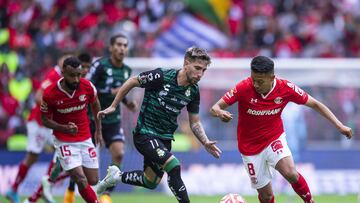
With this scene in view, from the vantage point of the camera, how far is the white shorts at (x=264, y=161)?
13266 millimetres

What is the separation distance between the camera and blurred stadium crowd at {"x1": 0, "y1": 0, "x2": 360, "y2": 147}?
22.8 metres

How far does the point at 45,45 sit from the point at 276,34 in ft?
18.2

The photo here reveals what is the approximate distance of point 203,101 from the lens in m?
20.8

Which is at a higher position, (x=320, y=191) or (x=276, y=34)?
(x=276, y=34)

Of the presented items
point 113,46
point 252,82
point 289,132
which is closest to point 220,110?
point 252,82

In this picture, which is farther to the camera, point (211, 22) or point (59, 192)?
point (211, 22)

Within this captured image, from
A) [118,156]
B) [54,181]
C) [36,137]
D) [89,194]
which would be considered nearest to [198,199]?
[118,156]

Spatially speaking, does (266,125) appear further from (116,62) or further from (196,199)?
(196,199)

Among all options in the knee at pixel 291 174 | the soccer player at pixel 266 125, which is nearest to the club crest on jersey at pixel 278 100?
the soccer player at pixel 266 125

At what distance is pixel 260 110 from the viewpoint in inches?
521

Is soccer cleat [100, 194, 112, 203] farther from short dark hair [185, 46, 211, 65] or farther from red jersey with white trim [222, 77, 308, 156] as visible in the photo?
short dark hair [185, 46, 211, 65]

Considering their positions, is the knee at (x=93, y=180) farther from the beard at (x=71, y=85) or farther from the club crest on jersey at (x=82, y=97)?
the beard at (x=71, y=85)

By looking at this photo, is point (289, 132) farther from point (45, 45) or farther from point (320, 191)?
point (45, 45)

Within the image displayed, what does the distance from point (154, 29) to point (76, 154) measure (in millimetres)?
11253
